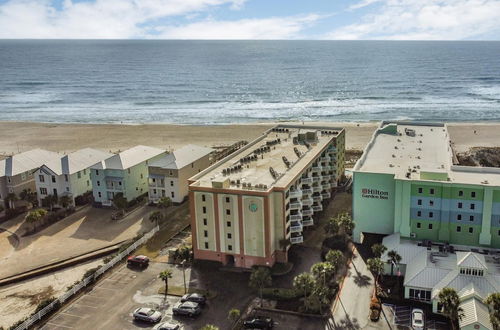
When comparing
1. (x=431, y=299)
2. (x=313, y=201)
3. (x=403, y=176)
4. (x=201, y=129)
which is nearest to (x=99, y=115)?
(x=201, y=129)

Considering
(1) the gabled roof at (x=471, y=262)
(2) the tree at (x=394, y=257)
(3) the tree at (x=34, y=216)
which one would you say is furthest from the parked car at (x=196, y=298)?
(3) the tree at (x=34, y=216)

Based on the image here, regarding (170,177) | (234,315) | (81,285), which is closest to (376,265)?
(234,315)

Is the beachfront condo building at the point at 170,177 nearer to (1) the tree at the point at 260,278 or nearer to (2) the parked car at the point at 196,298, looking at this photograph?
(2) the parked car at the point at 196,298

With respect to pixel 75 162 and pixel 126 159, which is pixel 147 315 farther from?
pixel 75 162

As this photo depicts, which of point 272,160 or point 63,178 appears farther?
point 63,178

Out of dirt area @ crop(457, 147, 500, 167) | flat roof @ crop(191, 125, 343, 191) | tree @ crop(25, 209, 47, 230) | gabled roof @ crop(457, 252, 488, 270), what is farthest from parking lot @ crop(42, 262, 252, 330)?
dirt area @ crop(457, 147, 500, 167)

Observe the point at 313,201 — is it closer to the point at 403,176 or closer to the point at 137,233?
the point at 403,176
